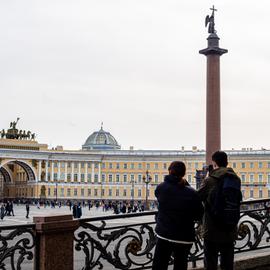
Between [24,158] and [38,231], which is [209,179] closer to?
[38,231]

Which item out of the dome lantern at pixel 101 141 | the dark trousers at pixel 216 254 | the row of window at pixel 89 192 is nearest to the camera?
the dark trousers at pixel 216 254

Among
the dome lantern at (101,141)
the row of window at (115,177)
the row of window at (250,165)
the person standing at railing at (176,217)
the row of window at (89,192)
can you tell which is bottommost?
the row of window at (89,192)

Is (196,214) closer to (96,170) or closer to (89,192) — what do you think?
(89,192)

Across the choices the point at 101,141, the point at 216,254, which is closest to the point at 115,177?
the point at 101,141

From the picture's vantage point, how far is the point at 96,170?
345 feet

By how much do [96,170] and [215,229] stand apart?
99937 mm

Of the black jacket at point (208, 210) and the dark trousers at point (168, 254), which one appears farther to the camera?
the black jacket at point (208, 210)

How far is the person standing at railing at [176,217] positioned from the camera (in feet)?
17.5

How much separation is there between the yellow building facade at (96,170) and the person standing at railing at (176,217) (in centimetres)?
9122

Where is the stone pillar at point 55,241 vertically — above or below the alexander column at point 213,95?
below

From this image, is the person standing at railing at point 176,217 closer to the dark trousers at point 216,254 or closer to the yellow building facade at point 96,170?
the dark trousers at point 216,254

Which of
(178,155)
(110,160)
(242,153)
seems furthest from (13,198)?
(242,153)

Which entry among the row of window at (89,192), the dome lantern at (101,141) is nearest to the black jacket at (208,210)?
the row of window at (89,192)

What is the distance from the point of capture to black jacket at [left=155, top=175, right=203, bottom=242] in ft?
17.5
